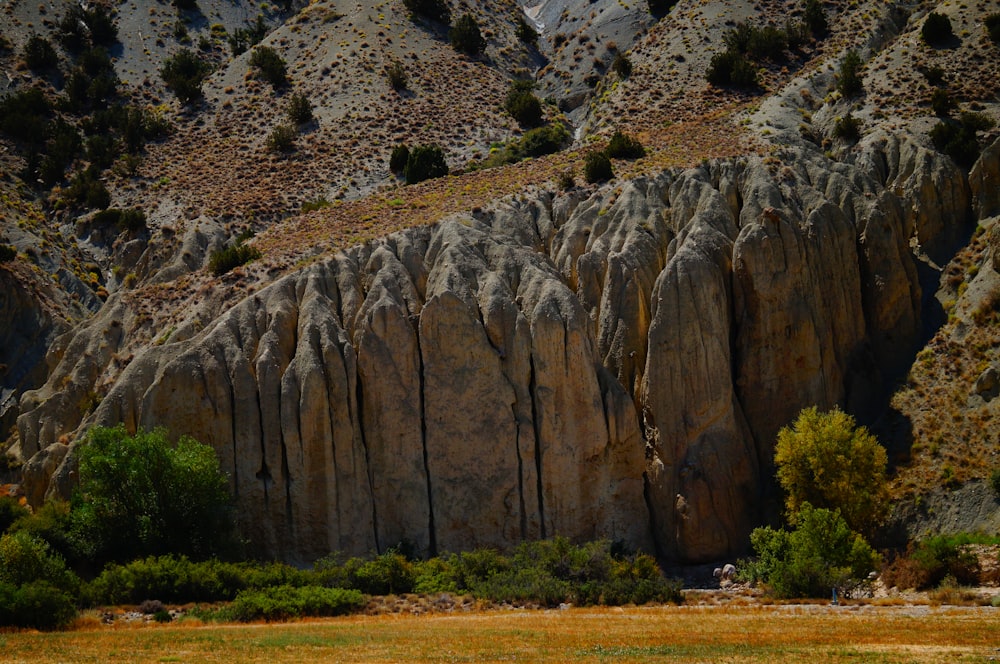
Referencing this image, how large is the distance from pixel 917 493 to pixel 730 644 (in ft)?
75.6

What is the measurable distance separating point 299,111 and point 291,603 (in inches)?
2006

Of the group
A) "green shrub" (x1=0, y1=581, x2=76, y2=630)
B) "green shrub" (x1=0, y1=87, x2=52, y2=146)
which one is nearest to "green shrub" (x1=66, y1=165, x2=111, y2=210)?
"green shrub" (x1=0, y1=87, x2=52, y2=146)

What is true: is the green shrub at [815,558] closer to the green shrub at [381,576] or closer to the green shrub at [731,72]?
the green shrub at [381,576]

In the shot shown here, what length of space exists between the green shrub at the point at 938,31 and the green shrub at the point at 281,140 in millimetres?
41991

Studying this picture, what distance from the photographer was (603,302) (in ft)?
188

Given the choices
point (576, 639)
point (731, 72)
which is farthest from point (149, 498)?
point (731, 72)

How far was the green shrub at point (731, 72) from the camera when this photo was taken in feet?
265

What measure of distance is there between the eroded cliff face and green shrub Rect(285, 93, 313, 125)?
29.5 meters

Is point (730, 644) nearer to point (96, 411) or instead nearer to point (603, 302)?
point (603, 302)

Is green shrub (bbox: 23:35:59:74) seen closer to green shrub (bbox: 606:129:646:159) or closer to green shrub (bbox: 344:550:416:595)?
green shrub (bbox: 606:129:646:159)

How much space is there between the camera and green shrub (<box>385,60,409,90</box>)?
293ft

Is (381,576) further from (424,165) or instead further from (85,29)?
(85,29)

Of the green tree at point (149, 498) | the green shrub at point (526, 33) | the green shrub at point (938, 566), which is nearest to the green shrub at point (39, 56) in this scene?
the green shrub at point (526, 33)

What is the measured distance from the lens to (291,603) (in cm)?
4203
